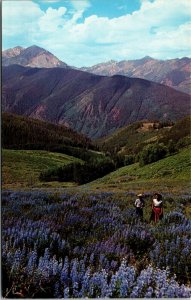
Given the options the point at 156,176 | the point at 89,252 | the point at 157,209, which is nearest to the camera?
the point at 89,252

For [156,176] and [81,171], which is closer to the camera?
[81,171]

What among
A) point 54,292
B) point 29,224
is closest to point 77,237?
point 29,224

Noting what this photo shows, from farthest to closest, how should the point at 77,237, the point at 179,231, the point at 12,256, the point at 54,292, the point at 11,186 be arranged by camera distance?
the point at 11,186 → the point at 179,231 → the point at 77,237 → the point at 12,256 → the point at 54,292

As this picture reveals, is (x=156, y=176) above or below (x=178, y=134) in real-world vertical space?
below

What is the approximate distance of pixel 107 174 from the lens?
9883mm

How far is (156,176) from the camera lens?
420 inches

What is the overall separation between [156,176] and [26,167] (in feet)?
11.2

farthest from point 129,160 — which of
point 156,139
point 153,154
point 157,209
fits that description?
point 157,209

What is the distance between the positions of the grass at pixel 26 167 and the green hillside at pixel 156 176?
1.32 m

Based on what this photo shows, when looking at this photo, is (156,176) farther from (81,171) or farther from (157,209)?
(157,209)

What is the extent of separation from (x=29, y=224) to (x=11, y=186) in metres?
3.14

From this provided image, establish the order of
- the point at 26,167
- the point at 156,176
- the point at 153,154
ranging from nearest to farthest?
the point at 26,167 < the point at 156,176 < the point at 153,154

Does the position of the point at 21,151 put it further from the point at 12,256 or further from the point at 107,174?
the point at 12,256

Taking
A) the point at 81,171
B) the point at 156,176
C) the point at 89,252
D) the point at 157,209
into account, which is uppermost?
the point at 81,171
